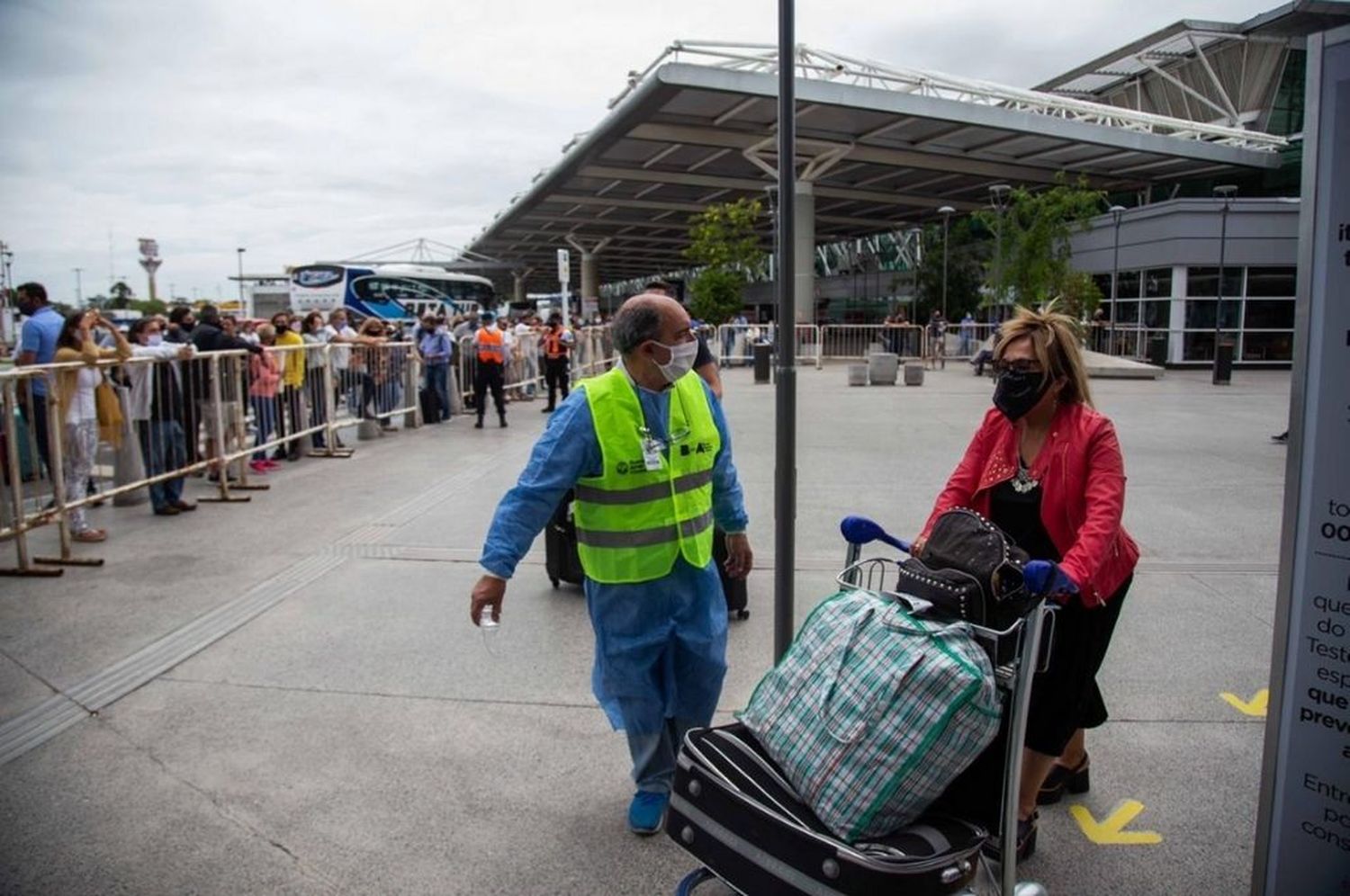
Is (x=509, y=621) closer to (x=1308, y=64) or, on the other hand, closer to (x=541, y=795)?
(x=541, y=795)

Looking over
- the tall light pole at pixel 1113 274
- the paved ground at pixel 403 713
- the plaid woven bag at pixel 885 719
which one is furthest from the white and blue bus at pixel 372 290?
the plaid woven bag at pixel 885 719

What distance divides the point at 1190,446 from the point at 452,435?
9.81m

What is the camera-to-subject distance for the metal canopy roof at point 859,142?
27031 mm

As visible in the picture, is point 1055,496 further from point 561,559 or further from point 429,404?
point 429,404

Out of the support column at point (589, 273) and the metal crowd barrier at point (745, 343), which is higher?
the support column at point (589, 273)

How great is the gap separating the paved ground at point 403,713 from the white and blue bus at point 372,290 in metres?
35.8

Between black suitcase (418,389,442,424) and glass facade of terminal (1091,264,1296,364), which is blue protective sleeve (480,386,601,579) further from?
glass facade of terminal (1091,264,1296,364)

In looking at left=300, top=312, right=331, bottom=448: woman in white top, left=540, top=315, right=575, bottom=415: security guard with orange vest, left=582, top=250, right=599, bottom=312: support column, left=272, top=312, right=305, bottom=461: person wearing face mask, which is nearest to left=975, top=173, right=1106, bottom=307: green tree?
left=540, top=315, right=575, bottom=415: security guard with orange vest

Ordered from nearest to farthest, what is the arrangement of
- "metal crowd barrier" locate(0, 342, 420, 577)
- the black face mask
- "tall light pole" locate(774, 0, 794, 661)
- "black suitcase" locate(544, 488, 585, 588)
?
the black face mask < "tall light pole" locate(774, 0, 794, 661) < "black suitcase" locate(544, 488, 585, 588) < "metal crowd barrier" locate(0, 342, 420, 577)

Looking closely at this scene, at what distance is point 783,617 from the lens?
3.73 meters

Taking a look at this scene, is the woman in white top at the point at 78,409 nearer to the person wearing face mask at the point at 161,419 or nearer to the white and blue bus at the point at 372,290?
the person wearing face mask at the point at 161,419

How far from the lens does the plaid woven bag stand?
2.10 metres

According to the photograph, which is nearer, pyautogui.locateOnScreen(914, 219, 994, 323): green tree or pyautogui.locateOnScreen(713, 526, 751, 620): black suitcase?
pyautogui.locateOnScreen(713, 526, 751, 620): black suitcase

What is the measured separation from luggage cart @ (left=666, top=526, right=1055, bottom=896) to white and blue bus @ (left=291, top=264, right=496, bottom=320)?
134ft
